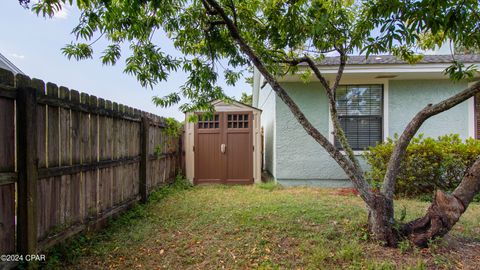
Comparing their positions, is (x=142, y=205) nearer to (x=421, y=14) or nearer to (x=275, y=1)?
(x=275, y=1)

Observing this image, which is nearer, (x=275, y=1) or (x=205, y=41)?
(x=275, y=1)

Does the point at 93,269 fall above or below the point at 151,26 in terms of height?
below

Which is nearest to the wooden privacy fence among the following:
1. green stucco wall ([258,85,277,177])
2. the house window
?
green stucco wall ([258,85,277,177])

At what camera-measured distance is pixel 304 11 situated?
145 inches

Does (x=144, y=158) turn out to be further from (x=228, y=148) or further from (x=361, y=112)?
(x=361, y=112)

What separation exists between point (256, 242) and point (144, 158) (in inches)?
122

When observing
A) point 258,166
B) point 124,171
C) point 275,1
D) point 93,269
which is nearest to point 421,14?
point 275,1

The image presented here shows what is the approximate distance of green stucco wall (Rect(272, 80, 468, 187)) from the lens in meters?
7.06

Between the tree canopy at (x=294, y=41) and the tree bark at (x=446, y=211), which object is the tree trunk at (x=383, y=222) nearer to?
the tree canopy at (x=294, y=41)

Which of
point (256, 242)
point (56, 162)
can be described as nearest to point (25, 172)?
point (56, 162)

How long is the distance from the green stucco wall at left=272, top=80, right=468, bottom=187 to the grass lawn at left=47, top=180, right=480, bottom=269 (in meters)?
2.14

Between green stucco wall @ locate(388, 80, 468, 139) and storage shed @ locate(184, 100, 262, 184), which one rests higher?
green stucco wall @ locate(388, 80, 468, 139)

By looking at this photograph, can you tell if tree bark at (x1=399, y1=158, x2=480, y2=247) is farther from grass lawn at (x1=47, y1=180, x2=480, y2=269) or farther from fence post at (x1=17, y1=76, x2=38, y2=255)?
fence post at (x1=17, y1=76, x2=38, y2=255)

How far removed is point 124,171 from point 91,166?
42.6 inches
